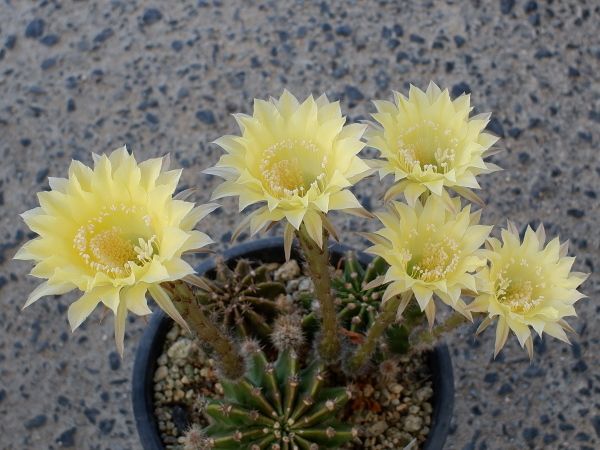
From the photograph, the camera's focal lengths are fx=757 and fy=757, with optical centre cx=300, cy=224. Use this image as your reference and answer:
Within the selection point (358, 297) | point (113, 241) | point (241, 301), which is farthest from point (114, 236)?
point (358, 297)

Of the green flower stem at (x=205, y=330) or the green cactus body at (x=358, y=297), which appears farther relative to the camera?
the green cactus body at (x=358, y=297)

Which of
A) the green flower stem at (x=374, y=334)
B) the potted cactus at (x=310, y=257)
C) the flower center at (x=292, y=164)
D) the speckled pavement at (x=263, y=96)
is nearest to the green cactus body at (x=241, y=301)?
the potted cactus at (x=310, y=257)

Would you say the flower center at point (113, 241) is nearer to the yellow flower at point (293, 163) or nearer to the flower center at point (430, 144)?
the yellow flower at point (293, 163)

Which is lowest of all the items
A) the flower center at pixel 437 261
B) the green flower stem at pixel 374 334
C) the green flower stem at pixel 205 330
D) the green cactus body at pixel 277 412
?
the green cactus body at pixel 277 412

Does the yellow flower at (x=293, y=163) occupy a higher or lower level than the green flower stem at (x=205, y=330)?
higher

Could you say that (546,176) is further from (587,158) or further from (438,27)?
(438,27)

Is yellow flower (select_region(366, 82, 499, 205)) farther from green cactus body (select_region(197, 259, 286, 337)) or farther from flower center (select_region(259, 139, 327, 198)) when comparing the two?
green cactus body (select_region(197, 259, 286, 337))

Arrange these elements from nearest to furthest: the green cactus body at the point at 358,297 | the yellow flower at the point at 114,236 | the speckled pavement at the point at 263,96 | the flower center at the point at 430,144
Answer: the yellow flower at the point at 114,236, the flower center at the point at 430,144, the green cactus body at the point at 358,297, the speckled pavement at the point at 263,96

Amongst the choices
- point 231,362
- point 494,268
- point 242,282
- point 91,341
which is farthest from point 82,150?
point 494,268
